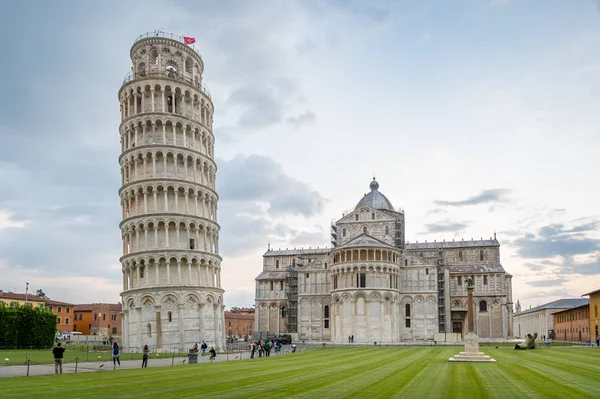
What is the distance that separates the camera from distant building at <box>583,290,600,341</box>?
261 feet

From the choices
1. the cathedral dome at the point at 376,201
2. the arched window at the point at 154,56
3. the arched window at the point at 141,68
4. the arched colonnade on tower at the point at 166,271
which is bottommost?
the arched colonnade on tower at the point at 166,271

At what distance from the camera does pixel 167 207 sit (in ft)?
203

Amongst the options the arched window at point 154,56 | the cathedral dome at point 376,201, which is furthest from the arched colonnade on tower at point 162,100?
the cathedral dome at point 376,201

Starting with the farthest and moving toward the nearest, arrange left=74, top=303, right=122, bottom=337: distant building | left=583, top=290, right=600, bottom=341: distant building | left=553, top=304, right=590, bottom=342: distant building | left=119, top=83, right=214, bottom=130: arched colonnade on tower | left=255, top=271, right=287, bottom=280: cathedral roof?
1. left=74, top=303, right=122, bottom=337: distant building
2. left=255, top=271, right=287, bottom=280: cathedral roof
3. left=553, top=304, right=590, bottom=342: distant building
4. left=583, top=290, right=600, bottom=341: distant building
5. left=119, top=83, right=214, bottom=130: arched colonnade on tower

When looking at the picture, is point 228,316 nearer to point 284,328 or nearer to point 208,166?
point 284,328

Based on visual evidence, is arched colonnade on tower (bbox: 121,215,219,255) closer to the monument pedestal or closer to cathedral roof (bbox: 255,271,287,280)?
the monument pedestal

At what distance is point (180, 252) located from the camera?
60.8m

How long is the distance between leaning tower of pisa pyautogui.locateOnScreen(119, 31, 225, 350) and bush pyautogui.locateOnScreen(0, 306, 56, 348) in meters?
11.8

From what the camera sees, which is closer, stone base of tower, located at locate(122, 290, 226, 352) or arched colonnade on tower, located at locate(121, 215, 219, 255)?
stone base of tower, located at locate(122, 290, 226, 352)

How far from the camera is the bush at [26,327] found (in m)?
64.1

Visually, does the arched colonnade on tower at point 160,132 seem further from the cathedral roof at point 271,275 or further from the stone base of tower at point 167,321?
the cathedral roof at point 271,275

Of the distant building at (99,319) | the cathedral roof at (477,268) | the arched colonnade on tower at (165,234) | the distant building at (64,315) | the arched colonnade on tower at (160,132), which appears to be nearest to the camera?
the arched colonnade on tower at (165,234)

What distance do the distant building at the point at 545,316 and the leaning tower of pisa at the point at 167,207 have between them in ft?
272

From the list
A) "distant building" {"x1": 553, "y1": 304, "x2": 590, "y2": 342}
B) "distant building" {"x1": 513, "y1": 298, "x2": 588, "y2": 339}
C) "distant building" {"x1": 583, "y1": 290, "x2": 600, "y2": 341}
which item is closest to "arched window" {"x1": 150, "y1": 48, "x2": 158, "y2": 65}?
"distant building" {"x1": 583, "y1": 290, "x2": 600, "y2": 341}
